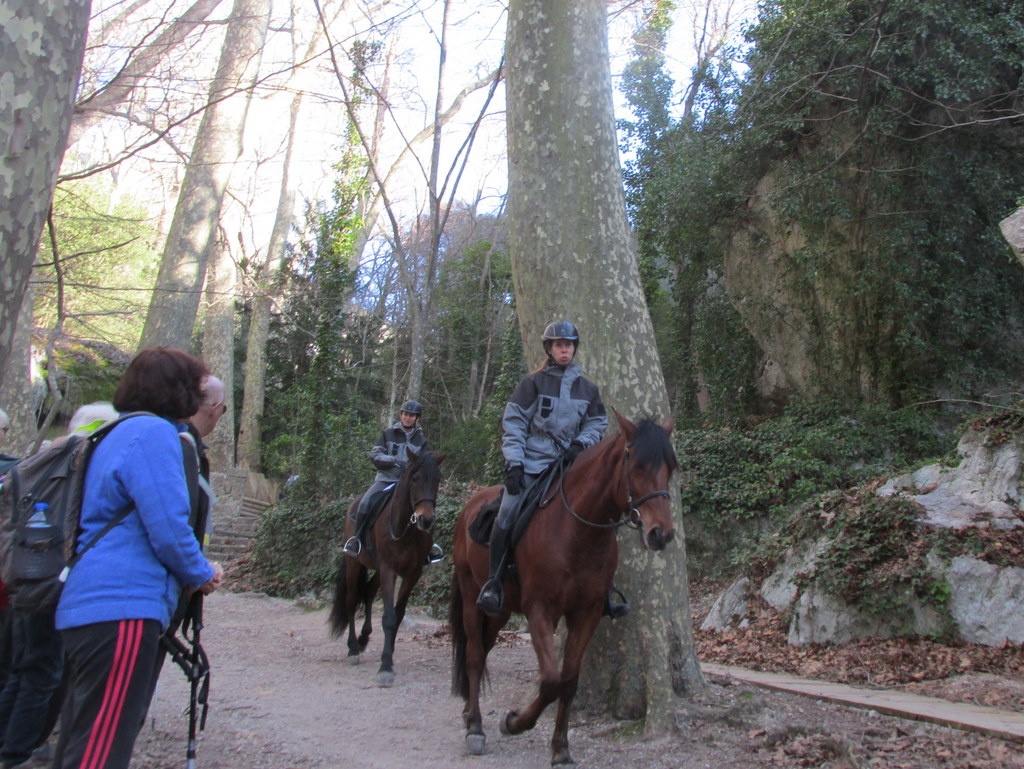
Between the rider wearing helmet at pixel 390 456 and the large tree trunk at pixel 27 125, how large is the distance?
652 centimetres

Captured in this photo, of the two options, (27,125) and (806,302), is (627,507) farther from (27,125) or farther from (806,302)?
(806,302)

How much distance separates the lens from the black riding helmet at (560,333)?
6.07 metres

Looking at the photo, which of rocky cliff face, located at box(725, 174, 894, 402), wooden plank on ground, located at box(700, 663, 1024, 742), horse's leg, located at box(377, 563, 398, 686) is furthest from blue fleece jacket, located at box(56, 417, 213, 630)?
rocky cliff face, located at box(725, 174, 894, 402)

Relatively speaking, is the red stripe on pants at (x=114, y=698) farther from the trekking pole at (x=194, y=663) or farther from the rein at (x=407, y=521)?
the rein at (x=407, y=521)

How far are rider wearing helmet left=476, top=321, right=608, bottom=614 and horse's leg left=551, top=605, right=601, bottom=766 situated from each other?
0.63 meters

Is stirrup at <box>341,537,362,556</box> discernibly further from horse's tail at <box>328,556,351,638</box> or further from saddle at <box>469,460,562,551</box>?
saddle at <box>469,460,562,551</box>

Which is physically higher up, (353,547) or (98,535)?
(98,535)

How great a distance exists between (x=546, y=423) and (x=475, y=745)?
2.26 m

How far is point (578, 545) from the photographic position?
5.39 m

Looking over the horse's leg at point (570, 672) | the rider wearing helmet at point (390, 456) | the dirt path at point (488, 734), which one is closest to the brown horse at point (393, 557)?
the rider wearing helmet at point (390, 456)

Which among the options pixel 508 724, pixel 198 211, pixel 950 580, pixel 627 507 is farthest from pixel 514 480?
pixel 198 211

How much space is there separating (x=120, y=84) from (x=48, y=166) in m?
7.54

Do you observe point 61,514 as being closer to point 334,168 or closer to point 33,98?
point 33,98

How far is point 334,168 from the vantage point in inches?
1057
